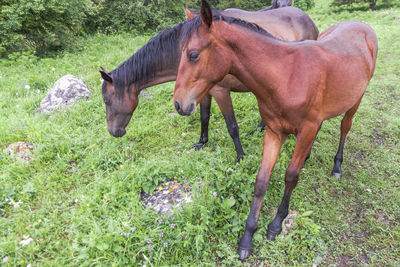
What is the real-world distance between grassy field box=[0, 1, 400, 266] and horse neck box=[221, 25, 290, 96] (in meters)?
1.12

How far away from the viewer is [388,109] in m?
4.95

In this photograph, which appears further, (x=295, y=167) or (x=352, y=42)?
(x=352, y=42)

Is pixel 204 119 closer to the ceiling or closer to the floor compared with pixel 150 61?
closer to the floor

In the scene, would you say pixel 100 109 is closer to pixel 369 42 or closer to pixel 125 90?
pixel 125 90

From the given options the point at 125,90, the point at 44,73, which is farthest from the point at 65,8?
the point at 125,90

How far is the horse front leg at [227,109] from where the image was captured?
10.8 feet

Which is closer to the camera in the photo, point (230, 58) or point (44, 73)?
point (230, 58)

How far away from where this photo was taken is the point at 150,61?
9.45ft

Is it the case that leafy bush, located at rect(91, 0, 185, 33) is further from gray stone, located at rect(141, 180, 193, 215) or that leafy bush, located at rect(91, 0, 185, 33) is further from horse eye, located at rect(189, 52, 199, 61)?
horse eye, located at rect(189, 52, 199, 61)

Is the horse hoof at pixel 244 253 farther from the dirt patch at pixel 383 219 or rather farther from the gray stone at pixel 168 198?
the dirt patch at pixel 383 219

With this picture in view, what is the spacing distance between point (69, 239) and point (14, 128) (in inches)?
96.3

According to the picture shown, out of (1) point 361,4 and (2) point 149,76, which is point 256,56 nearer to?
(2) point 149,76

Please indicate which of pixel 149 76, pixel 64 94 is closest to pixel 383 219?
pixel 149 76

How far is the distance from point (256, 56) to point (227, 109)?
1525 mm
